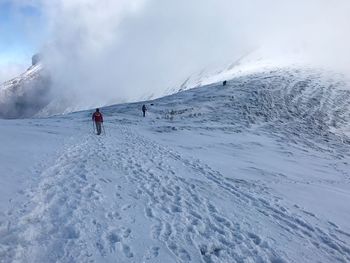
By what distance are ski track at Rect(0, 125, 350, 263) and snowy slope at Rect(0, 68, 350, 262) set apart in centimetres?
3

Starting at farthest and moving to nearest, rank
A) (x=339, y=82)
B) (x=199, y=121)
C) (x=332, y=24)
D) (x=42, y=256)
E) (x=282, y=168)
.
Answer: (x=332, y=24) < (x=339, y=82) < (x=199, y=121) < (x=282, y=168) < (x=42, y=256)

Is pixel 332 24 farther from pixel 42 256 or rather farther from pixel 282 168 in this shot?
pixel 42 256

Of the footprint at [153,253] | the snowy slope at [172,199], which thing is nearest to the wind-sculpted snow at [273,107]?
the snowy slope at [172,199]

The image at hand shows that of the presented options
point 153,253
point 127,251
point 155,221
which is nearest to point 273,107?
point 155,221

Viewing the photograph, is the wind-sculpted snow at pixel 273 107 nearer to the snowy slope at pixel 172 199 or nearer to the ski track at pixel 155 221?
the snowy slope at pixel 172 199

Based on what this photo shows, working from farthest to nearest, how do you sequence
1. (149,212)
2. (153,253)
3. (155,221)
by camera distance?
(149,212) < (155,221) < (153,253)

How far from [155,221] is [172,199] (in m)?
2.09

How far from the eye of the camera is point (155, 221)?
1096 centimetres

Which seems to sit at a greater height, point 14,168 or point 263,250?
point 14,168

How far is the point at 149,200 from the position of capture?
41.9 ft

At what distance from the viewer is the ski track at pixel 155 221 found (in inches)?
359

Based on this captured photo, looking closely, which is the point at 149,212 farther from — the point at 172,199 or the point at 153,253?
the point at 153,253

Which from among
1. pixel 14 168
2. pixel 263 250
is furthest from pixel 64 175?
pixel 263 250

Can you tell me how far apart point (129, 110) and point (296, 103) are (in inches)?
796
